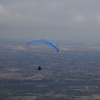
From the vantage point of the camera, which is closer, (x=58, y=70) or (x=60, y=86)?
(x=60, y=86)

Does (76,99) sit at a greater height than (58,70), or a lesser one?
lesser

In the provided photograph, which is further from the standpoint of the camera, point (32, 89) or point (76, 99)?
point (32, 89)

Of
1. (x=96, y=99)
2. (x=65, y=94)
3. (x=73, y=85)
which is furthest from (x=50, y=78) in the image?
(x=96, y=99)

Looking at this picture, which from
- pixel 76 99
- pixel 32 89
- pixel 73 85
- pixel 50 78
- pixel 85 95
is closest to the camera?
pixel 76 99

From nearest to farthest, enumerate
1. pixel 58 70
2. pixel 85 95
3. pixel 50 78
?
1. pixel 85 95
2. pixel 50 78
3. pixel 58 70

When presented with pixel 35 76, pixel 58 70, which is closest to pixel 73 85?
pixel 35 76

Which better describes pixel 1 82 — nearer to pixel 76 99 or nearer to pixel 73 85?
pixel 73 85

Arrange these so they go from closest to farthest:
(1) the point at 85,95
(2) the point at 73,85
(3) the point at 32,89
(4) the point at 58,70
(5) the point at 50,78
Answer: (1) the point at 85,95
(3) the point at 32,89
(2) the point at 73,85
(5) the point at 50,78
(4) the point at 58,70

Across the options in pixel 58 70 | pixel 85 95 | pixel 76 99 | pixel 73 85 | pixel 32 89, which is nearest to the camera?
pixel 76 99

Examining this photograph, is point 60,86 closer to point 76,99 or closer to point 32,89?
point 32,89
